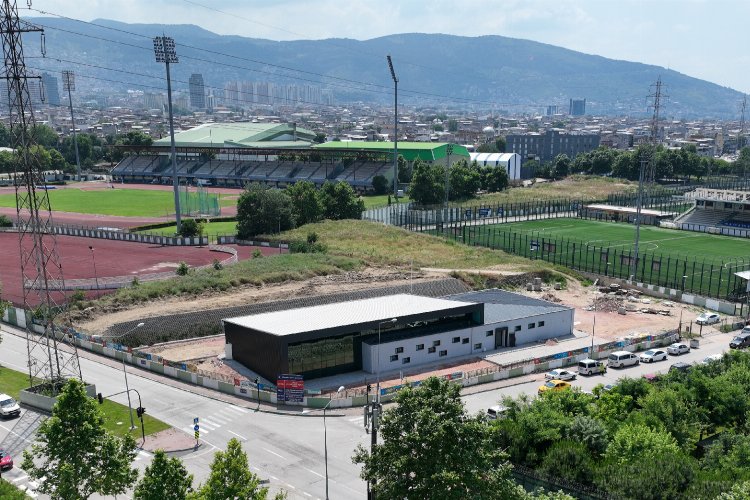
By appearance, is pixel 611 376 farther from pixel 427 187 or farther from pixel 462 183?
pixel 462 183

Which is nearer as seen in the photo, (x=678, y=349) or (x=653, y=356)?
(x=653, y=356)

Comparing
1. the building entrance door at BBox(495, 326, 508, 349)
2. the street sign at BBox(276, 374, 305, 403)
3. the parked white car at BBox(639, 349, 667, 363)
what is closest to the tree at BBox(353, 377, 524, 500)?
the street sign at BBox(276, 374, 305, 403)

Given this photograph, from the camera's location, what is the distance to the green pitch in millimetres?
93562

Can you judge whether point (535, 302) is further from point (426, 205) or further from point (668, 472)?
point (426, 205)

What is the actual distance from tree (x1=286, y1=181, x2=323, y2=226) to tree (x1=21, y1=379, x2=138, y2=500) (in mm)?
78309

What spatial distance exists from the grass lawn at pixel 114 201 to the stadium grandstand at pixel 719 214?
87.4 meters

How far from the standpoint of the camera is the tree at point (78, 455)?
26.5 meters

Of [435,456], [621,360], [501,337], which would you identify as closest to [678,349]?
[621,360]

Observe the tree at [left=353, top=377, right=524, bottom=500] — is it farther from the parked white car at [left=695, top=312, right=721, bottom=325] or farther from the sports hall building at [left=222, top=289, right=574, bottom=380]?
the parked white car at [left=695, top=312, right=721, bottom=325]

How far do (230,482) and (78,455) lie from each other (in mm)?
6944

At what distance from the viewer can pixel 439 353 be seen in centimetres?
5247

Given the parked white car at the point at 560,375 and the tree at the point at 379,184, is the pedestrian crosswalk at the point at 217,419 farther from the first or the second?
the tree at the point at 379,184

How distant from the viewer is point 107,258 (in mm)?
88875

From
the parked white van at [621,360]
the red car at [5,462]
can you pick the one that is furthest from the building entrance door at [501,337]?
the red car at [5,462]
